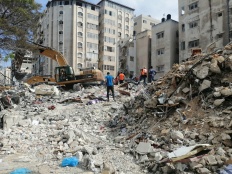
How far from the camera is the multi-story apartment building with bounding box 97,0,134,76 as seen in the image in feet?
163

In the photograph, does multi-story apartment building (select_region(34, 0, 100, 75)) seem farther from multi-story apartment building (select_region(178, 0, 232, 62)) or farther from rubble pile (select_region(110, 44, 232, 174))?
rubble pile (select_region(110, 44, 232, 174))

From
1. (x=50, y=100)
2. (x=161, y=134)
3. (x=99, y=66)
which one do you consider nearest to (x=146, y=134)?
(x=161, y=134)

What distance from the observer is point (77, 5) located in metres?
47.9

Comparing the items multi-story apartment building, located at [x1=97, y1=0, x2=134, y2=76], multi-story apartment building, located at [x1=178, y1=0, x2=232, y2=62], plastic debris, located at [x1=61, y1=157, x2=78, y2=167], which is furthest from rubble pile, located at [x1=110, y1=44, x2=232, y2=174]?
multi-story apartment building, located at [x1=97, y1=0, x2=134, y2=76]

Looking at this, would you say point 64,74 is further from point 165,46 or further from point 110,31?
point 110,31

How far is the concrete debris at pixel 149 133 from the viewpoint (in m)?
5.15

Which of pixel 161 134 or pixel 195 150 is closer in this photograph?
pixel 195 150

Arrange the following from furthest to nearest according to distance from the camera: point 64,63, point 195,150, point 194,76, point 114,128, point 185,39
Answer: point 185,39 → point 64,63 → point 114,128 → point 194,76 → point 195,150

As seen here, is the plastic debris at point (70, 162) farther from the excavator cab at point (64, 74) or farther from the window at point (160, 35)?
the window at point (160, 35)

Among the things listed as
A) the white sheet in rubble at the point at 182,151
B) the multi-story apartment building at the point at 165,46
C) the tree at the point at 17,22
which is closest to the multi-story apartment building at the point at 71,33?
the multi-story apartment building at the point at 165,46

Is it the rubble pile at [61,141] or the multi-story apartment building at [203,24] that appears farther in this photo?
the multi-story apartment building at [203,24]

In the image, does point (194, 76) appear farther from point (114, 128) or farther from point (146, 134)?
point (114, 128)

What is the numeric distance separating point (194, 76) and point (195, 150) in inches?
119

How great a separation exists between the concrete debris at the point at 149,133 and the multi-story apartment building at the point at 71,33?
123 ft
